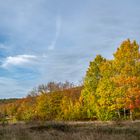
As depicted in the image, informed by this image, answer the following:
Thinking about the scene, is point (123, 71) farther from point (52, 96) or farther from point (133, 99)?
point (52, 96)

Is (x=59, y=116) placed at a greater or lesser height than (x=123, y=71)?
lesser

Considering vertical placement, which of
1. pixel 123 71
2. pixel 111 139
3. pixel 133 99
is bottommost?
pixel 111 139

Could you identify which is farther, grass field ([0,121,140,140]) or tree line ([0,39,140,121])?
tree line ([0,39,140,121])

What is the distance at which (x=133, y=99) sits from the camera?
130 feet

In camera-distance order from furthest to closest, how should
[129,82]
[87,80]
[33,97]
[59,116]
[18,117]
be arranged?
1. [33,97]
2. [18,117]
3. [59,116]
4. [87,80]
5. [129,82]

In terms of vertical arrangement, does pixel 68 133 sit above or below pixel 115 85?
below

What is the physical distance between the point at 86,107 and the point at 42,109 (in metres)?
10.5

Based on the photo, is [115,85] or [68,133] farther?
[115,85]

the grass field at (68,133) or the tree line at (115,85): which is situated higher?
the tree line at (115,85)

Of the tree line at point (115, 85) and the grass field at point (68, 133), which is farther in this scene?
the tree line at point (115, 85)

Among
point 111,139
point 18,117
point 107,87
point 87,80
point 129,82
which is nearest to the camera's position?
point 111,139

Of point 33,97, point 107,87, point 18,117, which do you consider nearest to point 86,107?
point 107,87

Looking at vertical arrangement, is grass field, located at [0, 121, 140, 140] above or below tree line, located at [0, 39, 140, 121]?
below

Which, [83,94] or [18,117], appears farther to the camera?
[18,117]
